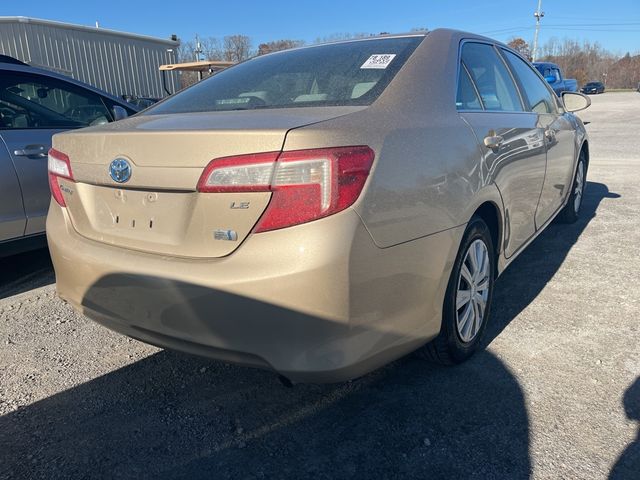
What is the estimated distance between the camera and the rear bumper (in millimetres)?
1673

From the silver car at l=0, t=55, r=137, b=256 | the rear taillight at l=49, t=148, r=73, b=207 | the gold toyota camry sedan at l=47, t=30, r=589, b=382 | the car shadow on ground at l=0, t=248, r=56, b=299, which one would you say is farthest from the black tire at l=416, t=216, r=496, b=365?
the car shadow on ground at l=0, t=248, r=56, b=299

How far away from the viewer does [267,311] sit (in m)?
1.71

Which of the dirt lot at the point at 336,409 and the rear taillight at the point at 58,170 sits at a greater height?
the rear taillight at the point at 58,170

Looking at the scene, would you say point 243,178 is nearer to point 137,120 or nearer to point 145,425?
point 137,120

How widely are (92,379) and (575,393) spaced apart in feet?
7.41

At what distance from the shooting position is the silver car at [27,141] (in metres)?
3.46

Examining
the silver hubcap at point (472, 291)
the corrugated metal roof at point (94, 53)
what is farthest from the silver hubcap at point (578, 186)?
the corrugated metal roof at point (94, 53)

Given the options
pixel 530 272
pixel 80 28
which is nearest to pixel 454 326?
pixel 530 272

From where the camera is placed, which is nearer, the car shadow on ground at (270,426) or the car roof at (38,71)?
the car shadow on ground at (270,426)

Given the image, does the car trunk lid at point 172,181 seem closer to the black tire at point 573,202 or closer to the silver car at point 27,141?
the silver car at point 27,141

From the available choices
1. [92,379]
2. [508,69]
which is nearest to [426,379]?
[92,379]

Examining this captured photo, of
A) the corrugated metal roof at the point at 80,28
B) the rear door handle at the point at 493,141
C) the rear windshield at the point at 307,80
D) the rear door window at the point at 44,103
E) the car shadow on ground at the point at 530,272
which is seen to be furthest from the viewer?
the corrugated metal roof at the point at 80,28

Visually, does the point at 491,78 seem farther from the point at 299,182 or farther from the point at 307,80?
the point at 299,182

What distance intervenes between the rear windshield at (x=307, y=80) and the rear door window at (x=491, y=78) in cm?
41
